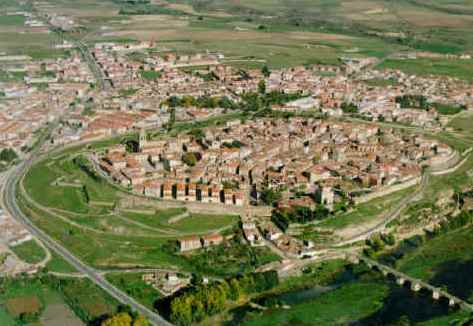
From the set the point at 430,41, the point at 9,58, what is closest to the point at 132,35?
the point at 9,58

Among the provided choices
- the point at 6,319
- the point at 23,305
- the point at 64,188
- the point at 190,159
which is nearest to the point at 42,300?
the point at 23,305

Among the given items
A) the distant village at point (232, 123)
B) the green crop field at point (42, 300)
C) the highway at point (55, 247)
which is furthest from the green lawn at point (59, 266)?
the distant village at point (232, 123)

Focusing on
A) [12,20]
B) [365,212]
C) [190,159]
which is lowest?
[365,212]

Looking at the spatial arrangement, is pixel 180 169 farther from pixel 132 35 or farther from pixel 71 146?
pixel 132 35

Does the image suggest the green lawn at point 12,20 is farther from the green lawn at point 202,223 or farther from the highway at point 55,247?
the green lawn at point 202,223

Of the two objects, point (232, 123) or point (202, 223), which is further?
point (232, 123)

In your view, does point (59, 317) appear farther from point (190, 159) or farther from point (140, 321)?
point (190, 159)

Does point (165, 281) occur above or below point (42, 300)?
above
